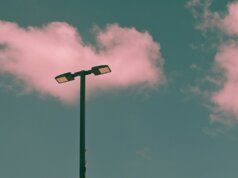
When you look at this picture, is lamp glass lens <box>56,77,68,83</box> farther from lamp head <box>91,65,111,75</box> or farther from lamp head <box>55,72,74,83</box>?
lamp head <box>91,65,111,75</box>

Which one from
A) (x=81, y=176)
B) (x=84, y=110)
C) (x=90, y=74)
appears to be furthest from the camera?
(x=90, y=74)

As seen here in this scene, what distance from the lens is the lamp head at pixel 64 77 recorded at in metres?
18.2

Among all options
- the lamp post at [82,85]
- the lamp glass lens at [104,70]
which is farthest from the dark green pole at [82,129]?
the lamp glass lens at [104,70]

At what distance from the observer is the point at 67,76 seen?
18.3 meters

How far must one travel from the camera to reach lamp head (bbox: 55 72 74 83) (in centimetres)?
1825

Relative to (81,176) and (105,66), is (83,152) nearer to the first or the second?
(81,176)

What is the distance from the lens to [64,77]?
1836 centimetres

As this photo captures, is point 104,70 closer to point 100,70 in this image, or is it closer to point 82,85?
point 100,70

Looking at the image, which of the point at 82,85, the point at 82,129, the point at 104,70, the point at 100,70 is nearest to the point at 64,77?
the point at 82,85

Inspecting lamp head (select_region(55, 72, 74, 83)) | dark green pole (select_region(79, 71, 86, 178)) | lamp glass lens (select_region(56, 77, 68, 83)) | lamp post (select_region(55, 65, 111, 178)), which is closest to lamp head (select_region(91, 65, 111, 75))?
lamp post (select_region(55, 65, 111, 178))

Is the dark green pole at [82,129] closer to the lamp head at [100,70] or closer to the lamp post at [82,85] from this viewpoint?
the lamp post at [82,85]

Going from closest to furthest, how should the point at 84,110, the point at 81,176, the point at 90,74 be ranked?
the point at 81,176 < the point at 84,110 < the point at 90,74

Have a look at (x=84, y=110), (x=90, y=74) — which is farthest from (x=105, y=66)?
(x=84, y=110)

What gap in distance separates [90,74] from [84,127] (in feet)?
7.69
